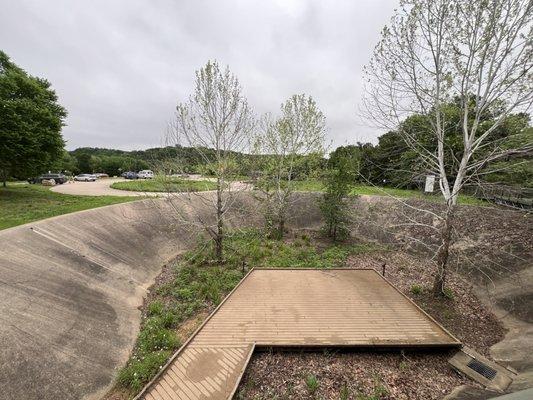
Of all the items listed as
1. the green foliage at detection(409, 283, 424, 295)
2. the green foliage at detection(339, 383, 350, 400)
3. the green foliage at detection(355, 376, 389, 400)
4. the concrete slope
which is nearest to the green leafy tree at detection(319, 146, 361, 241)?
the green foliage at detection(409, 283, 424, 295)

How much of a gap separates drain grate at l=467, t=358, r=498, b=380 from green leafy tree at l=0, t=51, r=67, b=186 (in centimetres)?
2278

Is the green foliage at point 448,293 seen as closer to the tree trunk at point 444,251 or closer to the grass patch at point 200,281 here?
the tree trunk at point 444,251

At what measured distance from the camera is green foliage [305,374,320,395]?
582 centimetres

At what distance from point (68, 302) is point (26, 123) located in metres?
14.0

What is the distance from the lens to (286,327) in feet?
25.1

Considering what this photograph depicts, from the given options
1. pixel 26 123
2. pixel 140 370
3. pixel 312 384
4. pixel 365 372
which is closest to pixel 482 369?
pixel 365 372

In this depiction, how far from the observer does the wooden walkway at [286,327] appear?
19.7 ft

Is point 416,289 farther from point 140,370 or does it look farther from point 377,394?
point 140,370

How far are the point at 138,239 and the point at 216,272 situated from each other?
16.2 feet

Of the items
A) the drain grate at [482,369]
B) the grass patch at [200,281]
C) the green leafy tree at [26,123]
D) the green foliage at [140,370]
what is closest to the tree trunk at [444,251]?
the drain grate at [482,369]

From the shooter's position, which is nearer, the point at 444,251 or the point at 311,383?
the point at 311,383

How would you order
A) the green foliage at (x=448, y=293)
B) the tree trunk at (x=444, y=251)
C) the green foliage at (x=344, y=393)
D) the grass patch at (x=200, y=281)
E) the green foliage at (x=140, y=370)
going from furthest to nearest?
the green foliage at (x=448, y=293) → the tree trunk at (x=444, y=251) → the grass patch at (x=200, y=281) → the green foliage at (x=140, y=370) → the green foliage at (x=344, y=393)

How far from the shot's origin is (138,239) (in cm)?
1377

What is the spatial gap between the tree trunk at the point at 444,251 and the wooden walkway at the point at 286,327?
1619 mm
